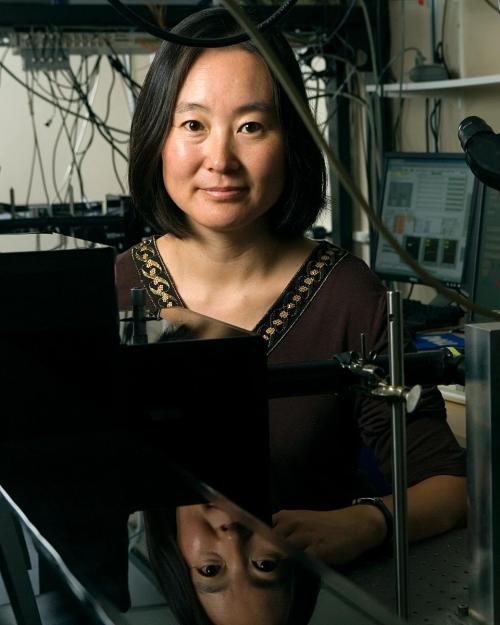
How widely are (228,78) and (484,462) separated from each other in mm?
822

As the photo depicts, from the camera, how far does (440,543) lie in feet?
2.66

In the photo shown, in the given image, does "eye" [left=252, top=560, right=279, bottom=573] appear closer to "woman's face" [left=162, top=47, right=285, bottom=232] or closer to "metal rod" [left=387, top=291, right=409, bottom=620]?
"metal rod" [left=387, top=291, right=409, bottom=620]

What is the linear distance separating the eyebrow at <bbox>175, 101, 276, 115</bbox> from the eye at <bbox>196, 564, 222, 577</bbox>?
0.87 m

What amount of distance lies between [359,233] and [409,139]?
332 mm

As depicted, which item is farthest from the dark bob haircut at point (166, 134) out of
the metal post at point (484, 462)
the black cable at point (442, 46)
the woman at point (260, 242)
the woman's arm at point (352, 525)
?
the black cable at point (442, 46)

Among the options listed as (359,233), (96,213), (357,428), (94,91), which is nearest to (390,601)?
(357,428)

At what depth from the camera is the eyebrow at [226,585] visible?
0.43 meters

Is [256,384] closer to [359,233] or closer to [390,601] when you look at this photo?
[390,601]

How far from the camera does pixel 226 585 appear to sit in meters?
0.44

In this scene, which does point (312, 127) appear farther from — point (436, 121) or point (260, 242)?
point (436, 121)

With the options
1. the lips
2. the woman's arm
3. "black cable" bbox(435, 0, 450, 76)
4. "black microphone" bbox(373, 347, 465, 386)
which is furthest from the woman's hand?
"black cable" bbox(435, 0, 450, 76)

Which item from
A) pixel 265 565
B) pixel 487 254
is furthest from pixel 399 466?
pixel 487 254

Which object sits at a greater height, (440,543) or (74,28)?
(74,28)

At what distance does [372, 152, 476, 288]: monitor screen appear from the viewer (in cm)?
237
